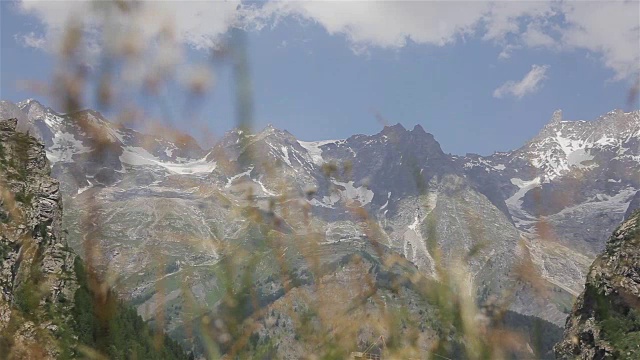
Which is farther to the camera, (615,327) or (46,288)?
(615,327)

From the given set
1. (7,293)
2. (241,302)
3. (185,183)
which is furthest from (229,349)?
(7,293)

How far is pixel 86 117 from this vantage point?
3.38 metres

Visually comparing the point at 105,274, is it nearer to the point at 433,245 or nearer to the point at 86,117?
the point at 86,117

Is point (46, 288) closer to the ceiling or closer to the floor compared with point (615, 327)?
closer to the floor

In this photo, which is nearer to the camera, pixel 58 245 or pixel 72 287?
pixel 72 287

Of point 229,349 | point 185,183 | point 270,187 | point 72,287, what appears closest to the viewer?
point 229,349

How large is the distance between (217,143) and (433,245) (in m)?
1.61

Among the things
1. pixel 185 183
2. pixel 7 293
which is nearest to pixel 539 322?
pixel 185 183

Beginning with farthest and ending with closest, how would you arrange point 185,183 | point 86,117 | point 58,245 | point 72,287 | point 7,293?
point 58,245 → point 72,287 → point 7,293 → point 185,183 → point 86,117

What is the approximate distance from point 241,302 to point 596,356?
82.9m

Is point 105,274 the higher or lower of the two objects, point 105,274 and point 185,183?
the lower

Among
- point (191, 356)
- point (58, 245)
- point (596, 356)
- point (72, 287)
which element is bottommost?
point (596, 356)

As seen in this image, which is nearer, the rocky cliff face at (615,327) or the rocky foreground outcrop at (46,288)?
the rocky foreground outcrop at (46,288)

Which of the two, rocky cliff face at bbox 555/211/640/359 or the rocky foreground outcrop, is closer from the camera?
the rocky foreground outcrop
